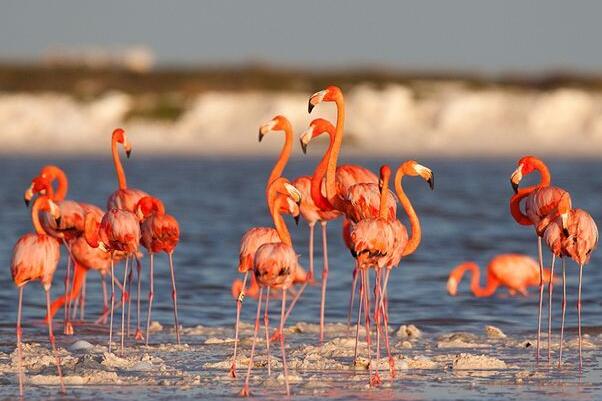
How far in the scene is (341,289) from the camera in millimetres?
14516

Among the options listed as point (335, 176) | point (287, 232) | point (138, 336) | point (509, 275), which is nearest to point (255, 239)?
point (287, 232)

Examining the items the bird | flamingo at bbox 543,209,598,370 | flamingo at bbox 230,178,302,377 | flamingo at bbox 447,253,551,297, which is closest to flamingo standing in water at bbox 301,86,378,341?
flamingo at bbox 230,178,302,377

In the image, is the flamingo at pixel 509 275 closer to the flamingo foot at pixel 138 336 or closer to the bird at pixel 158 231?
the flamingo foot at pixel 138 336

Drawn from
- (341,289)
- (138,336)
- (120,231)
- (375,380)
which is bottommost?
(375,380)

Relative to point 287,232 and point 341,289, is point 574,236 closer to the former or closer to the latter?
point 287,232

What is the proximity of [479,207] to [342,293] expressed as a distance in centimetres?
1124

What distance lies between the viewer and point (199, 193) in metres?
28.8

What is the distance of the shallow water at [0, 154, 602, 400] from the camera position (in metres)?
8.76

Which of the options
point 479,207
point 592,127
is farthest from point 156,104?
point 479,207

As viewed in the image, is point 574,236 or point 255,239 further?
point 574,236

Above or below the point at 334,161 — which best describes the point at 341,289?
below

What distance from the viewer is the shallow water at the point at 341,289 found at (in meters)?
8.76

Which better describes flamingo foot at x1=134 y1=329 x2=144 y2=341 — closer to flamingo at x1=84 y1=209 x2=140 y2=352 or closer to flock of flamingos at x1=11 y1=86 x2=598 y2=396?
flock of flamingos at x1=11 y1=86 x2=598 y2=396

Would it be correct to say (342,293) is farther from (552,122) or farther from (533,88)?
(533,88)
